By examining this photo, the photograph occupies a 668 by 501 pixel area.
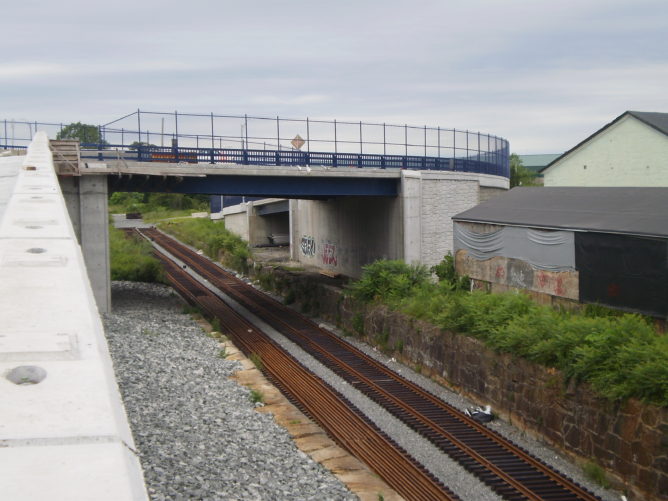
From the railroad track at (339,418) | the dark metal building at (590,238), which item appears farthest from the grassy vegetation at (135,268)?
the dark metal building at (590,238)

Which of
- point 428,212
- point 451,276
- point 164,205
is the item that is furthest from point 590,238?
point 164,205

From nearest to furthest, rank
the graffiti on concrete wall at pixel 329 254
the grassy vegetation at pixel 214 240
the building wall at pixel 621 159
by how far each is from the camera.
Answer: the building wall at pixel 621 159 → the graffiti on concrete wall at pixel 329 254 → the grassy vegetation at pixel 214 240

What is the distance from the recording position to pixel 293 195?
32156 mm

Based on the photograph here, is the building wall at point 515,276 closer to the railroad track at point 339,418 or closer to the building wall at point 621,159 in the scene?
the railroad track at point 339,418

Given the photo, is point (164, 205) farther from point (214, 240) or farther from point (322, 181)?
point (322, 181)

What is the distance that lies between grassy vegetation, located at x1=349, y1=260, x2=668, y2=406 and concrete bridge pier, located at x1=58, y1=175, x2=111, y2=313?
36.7 feet

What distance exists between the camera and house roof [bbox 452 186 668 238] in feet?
60.7

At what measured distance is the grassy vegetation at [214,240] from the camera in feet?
151

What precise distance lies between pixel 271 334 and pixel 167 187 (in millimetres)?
7418

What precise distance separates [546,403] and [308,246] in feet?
96.4

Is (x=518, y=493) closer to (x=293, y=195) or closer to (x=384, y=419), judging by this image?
(x=384, y=419)

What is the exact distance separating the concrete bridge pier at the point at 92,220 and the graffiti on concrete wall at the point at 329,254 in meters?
15.1

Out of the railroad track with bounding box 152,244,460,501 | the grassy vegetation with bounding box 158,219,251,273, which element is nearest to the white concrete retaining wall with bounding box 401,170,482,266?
the railroad track with bounding box 152,244,460,501

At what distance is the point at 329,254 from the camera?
131ft
